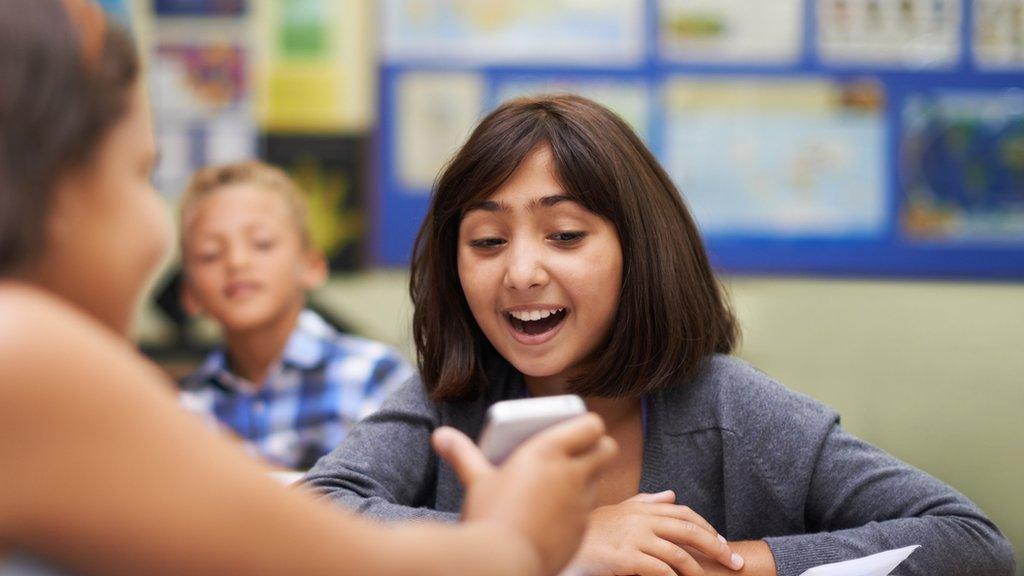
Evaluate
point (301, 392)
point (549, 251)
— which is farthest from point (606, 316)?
point (301, 392)

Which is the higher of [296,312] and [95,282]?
[95,282]

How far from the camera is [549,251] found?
1.29 metres

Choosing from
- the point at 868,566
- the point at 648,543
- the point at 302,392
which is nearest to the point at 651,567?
the point at 648,543

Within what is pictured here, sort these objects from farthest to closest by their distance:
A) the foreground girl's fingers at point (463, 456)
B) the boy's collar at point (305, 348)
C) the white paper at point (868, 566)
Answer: the boy's collar at point (305, 348)
the white paper at point (868, 566)
the foreground girl's fingers at point (463, 456)

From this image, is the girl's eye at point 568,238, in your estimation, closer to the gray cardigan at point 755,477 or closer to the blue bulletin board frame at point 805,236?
the gray cardigan at point 755,477

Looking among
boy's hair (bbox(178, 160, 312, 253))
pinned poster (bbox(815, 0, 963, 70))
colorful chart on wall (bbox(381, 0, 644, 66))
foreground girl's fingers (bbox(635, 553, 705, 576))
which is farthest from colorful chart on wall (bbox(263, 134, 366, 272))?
foreground girl's fingers (bbox(635, 553, 705, 576))

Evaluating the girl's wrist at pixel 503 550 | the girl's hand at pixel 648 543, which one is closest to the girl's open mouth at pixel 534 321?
the girl's hand at pixel 648 543

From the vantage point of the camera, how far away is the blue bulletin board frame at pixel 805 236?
112 inches

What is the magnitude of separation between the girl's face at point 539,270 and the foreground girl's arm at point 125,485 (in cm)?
70

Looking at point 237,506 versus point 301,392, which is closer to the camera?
point 237,506

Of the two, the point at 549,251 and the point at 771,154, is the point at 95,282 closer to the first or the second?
the point at 549,251

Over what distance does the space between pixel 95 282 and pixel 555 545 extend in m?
0.33

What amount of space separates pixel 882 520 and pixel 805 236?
177 centimetres

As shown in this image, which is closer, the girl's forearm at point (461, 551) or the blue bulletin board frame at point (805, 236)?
the girl's forearm at point (461, 551)
